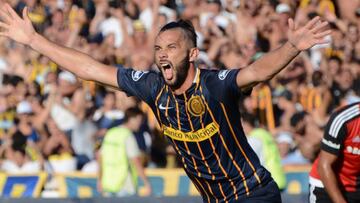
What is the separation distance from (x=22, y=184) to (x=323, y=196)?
5.68 metres

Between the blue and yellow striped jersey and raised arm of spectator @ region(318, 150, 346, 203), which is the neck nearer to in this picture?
the blue and yellow striped jersey

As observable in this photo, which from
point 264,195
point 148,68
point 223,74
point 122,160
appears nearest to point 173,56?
point 223,74

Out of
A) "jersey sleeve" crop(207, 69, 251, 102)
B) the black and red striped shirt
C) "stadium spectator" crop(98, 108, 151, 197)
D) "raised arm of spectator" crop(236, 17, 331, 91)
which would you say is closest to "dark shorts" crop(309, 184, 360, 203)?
the black and red striped shirt

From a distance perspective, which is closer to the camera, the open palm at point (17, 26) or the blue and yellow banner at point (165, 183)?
the open palm at point (17, 26)

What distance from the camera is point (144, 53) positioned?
14125 mm

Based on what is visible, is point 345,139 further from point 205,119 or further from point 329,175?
point 205,119

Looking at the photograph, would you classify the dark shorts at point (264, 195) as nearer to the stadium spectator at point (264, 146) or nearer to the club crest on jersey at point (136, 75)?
the club crest on jersey at point (136, 75)

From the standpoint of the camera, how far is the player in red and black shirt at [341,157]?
7719mm

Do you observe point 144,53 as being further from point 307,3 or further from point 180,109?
point 180,109

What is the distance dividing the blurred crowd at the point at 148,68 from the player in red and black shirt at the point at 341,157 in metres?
4.16

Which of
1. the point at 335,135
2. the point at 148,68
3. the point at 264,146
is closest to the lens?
the point at 335,135

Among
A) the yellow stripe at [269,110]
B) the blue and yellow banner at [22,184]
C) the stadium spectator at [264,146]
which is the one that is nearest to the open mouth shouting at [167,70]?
the stadium spectator at [264,146]

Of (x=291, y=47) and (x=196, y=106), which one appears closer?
(x=291, y=47)

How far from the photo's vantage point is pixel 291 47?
20.0 ft
